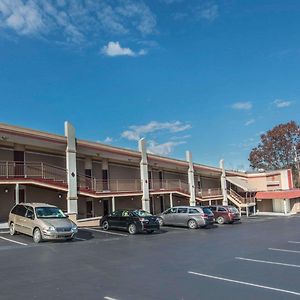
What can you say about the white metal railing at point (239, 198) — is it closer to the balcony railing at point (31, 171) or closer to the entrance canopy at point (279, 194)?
the entrance canopy at point (279, 194)

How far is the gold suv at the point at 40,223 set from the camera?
1738 cm

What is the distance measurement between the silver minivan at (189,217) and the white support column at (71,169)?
701 centimetres

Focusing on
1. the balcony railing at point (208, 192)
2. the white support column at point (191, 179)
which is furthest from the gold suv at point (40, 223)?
the balcony railing at point (208, 192)

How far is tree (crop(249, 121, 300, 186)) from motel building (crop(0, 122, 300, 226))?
20771 millimetres

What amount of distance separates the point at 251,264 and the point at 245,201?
40174mm

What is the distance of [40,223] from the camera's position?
17.6 m

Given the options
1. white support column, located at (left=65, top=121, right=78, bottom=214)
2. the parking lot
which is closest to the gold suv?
the parking lot

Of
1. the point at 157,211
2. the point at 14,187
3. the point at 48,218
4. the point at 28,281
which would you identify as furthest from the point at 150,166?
the point at 28,281

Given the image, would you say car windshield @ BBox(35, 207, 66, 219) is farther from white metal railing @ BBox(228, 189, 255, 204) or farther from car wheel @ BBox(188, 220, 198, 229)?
white metal railing @ BBox(228, 189, 255, 204)

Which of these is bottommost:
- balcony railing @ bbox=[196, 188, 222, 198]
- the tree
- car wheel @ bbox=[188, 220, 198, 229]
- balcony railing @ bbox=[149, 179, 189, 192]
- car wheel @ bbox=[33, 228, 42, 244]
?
car wheel @ bbox=[188, 220, 198, 229]

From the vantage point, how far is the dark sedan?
2266cm

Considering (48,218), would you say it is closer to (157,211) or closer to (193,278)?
(193,278)

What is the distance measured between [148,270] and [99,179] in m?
21.3

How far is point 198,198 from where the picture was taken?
42844 millimetres
